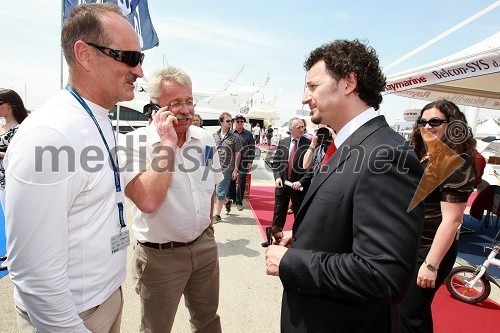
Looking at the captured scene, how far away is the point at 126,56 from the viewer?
1.43m

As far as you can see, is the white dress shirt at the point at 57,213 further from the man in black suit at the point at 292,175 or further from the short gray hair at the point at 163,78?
the man in black suit at the point at 292,175

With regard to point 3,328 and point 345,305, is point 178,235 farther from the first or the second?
point 3,328

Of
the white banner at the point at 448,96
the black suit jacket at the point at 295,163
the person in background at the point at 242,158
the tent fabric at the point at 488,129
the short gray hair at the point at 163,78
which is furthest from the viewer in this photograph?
the tent fabric at the point at 488,129

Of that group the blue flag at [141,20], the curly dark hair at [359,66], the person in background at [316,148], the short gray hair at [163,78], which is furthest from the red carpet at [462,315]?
the blue flag at [141,20]

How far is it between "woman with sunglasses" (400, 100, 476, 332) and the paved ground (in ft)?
4.64

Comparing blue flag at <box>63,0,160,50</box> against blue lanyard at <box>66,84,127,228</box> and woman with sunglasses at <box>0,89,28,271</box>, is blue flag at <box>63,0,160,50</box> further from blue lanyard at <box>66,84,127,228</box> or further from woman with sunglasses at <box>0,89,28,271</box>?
blue lanyard at <box>66,84,127,228</box>

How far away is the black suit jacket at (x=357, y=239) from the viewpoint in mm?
1113

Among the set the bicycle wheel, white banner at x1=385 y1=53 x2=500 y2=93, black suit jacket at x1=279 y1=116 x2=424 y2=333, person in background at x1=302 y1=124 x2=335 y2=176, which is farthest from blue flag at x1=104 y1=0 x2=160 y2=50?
the bicycle wheel

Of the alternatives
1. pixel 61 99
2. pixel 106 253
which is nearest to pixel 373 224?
pixel 106 253

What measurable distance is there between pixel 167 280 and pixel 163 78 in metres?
1.42

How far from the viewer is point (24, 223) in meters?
1.05

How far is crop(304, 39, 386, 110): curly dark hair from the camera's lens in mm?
1426

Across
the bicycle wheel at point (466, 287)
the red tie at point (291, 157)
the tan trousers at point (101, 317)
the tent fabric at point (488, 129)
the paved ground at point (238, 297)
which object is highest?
the tent fabric at point (488, 129)

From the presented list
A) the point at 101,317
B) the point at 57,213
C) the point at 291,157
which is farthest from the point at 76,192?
the point at 291,157
